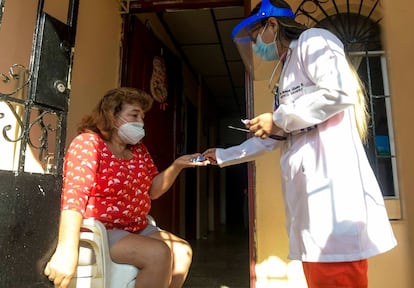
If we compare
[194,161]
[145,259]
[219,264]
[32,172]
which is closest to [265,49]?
[194,161]

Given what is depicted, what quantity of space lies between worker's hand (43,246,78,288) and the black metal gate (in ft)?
0.12

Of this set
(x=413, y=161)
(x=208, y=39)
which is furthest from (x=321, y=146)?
(x=208, y=39)

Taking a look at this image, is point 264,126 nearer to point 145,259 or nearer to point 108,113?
point 145,259

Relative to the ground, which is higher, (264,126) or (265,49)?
(265,49)

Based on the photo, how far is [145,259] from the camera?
1272 mm

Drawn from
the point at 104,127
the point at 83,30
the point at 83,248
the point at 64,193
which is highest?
the point at 83,30

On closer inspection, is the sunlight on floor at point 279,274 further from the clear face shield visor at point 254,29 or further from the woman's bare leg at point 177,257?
the clear face shield visor at point 254,29

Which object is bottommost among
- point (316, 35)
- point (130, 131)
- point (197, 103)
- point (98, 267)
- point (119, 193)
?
point (98, 267)

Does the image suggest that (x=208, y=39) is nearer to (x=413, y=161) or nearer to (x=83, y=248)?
(x=83, y=248)

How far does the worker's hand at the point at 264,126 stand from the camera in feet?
3.36

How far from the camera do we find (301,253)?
3.16 ft

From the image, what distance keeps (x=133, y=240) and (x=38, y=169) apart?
0.66 m

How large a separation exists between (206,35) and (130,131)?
2.35 metres

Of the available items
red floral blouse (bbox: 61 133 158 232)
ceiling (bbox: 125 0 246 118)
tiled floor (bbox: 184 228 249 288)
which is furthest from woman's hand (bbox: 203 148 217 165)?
ceiling (bbox: 125 0 246 118)
